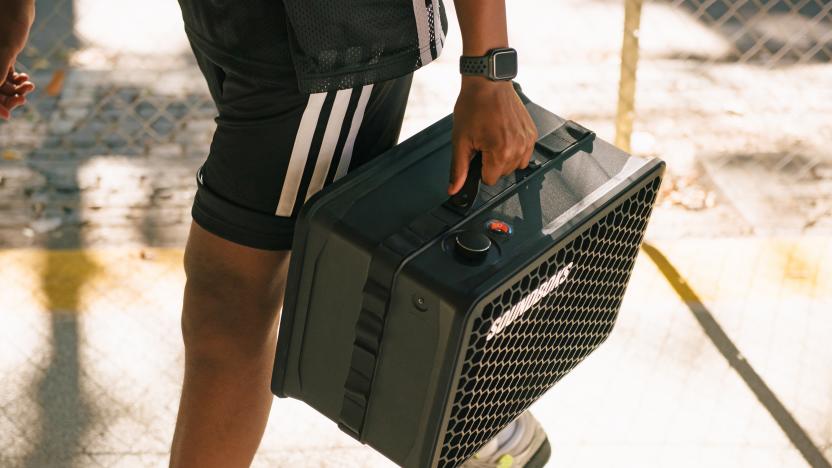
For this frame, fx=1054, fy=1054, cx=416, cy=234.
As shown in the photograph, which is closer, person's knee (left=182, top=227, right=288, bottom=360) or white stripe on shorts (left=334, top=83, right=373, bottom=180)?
white stripe on shorts (left=334, top=83, right=373, bottom=180)

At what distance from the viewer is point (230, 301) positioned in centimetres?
194

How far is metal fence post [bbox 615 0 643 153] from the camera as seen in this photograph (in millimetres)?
3152

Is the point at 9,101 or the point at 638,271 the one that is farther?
the point at 638,271

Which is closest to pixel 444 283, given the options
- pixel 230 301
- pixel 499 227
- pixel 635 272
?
pixel 499 227

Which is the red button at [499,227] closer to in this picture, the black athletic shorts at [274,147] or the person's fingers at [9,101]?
the black athletic shorts at [274,147]

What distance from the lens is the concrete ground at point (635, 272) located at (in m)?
2.64

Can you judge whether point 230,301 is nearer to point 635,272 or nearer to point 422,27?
point 422,27

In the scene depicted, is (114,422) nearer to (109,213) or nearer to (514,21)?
(109,213)

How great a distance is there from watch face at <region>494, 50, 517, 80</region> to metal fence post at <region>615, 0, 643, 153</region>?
1.50m

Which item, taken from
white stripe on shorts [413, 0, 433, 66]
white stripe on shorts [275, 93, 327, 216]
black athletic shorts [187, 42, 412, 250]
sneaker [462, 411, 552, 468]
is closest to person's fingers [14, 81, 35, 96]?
black athletic shorts [187, 42, 412, 250]

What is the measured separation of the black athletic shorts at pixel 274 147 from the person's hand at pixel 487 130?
163 millimetres

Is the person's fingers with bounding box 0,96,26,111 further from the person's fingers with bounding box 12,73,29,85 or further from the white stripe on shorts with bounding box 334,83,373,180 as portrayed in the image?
the white stripe on shorts with bounding box 334,83,373,180

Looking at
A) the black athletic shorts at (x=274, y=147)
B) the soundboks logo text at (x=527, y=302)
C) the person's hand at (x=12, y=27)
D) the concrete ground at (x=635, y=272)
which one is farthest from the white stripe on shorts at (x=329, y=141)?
the concrete ground at (x=635, y=272)

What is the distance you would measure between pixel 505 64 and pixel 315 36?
325 mm
